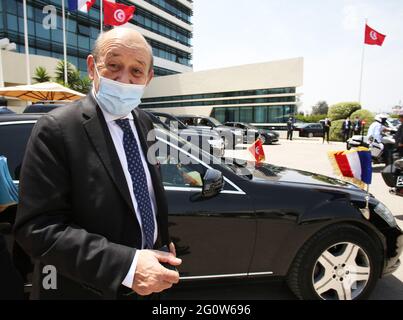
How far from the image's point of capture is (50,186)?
1.10 meters

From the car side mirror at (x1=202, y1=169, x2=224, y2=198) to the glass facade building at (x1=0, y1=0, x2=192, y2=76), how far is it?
18.4 m

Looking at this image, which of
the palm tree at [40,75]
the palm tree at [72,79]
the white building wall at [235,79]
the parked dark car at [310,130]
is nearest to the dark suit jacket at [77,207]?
the palm tree at [72,79]

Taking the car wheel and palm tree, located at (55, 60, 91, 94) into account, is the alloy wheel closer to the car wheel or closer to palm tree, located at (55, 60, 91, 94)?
the car wheel

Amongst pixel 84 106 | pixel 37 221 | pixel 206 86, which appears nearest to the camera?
pixel 37 221

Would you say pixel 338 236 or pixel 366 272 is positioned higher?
pixel 338 236

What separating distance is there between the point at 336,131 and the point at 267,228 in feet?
71.1

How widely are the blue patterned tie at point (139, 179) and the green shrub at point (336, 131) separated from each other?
74.3 ft

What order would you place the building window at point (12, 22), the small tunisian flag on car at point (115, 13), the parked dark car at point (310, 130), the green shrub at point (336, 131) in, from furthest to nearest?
the parked dark car at point (310, 130) → the building window at point (12, 22) → the green shrub at point (336, 131) → the small tunisian flag on car at point (115, 13)

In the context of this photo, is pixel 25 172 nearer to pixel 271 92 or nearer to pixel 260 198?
pixel 260 198

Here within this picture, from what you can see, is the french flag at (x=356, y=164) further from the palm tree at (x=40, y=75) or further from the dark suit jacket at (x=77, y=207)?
the palm tree at (x=40, y=75)

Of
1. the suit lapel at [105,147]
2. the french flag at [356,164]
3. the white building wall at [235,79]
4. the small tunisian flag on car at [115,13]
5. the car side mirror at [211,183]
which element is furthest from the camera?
the white building wall at [235,79]

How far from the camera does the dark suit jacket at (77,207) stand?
1.06 metres
